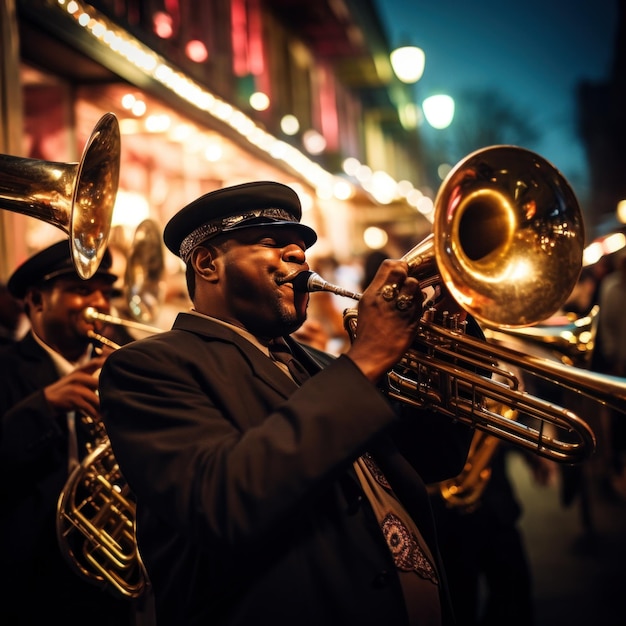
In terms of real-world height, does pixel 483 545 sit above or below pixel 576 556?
above

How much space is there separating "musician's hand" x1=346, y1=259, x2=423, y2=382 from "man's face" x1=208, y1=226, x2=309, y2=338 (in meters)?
0.37

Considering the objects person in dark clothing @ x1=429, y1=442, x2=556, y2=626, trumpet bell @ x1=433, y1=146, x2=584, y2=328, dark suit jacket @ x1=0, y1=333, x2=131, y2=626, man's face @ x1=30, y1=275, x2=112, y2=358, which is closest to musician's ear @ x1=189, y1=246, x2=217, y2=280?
trumpet bell @ x1=433, y1=146, x2=584, y2=328

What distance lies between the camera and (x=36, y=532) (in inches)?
106

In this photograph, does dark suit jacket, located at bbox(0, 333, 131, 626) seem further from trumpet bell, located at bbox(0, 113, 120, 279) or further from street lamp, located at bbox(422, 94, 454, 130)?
street lamp, located at bbox(422, 94, 454, 130)

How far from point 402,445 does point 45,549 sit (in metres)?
1.53

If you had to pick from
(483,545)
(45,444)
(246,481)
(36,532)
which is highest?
(246,481)

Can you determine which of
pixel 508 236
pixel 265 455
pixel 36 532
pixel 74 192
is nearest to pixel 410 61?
pixel 508 236

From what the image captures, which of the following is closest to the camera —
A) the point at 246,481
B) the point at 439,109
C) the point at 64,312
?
the point at 246,481

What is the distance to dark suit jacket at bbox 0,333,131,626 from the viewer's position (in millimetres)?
2633

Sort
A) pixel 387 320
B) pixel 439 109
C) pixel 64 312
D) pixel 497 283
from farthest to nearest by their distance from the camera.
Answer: pixel 439 109
pixel 64 312
pixel 497 283
pixel 387 320

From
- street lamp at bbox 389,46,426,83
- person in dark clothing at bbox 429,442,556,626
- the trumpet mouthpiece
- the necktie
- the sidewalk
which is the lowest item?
the sidewalk

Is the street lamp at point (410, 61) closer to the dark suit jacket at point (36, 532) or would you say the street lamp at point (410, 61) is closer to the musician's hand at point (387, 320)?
the dark suit jacket at point (36, 532)

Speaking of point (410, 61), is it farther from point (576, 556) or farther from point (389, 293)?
point (389, 293)

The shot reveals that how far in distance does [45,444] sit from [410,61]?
8.85 meters
